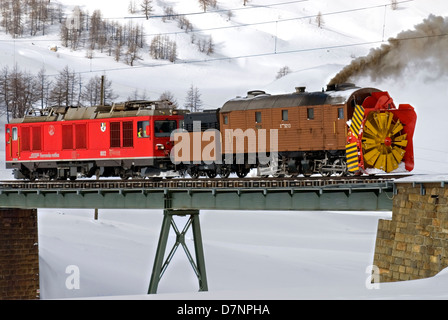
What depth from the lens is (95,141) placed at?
48562 millimetres

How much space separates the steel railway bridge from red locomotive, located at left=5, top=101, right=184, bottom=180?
2544mm

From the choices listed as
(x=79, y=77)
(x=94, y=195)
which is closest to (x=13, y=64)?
(x=79, y=77)

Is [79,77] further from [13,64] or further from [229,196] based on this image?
[229,196]

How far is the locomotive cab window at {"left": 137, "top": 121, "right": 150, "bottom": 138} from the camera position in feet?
150

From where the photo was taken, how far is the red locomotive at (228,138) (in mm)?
37344

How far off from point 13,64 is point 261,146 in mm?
125875

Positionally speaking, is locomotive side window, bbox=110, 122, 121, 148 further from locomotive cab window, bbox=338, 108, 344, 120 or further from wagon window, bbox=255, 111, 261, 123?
locomotive cab window, bbox=338, 108, 344, 120

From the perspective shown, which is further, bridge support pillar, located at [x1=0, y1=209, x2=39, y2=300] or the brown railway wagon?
bridge support pillar, located at [x1=0, y1=209, x2=39, y2=300]

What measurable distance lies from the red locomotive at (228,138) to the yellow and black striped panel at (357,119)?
55 millimetres

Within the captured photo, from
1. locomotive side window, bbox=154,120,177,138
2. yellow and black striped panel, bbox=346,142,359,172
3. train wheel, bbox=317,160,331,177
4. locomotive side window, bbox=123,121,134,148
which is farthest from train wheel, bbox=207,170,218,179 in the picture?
yellow and black striped panel, bbox=346,142,359,172

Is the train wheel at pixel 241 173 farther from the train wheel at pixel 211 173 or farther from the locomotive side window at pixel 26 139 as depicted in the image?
the locomotive side window at pixel 26 139

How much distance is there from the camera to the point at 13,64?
521ft

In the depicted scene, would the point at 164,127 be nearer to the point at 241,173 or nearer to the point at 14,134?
the point at 241,173

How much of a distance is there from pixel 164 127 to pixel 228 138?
15.4 ft
